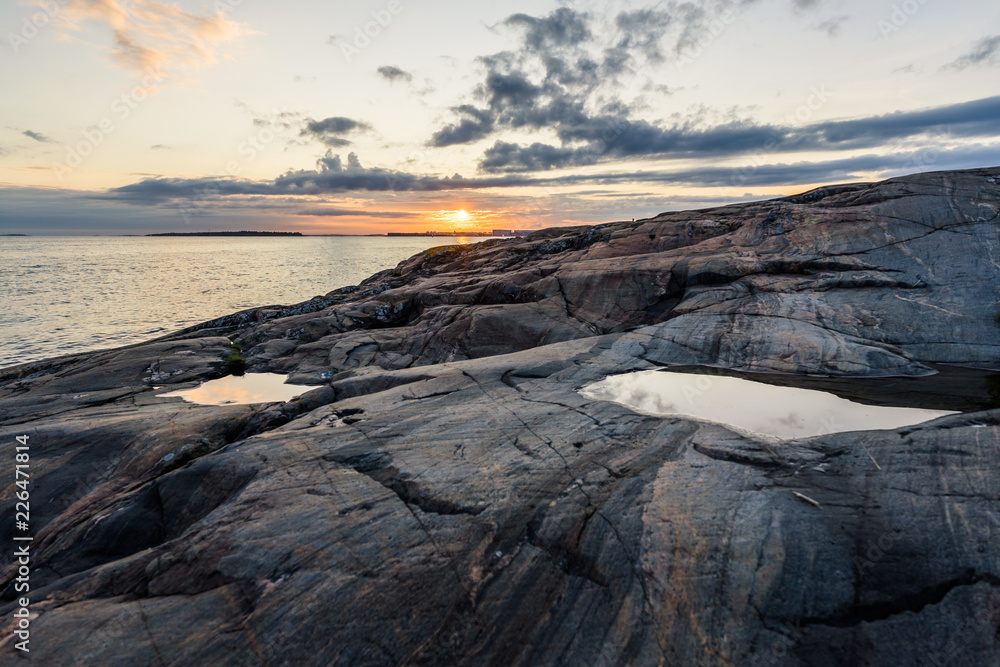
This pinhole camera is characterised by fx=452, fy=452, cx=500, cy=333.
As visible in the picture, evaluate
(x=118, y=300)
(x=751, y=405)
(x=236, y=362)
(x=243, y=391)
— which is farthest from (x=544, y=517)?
(x=118, y=300)

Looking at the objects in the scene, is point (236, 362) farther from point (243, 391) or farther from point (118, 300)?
point (118, 300)

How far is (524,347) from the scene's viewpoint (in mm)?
21953

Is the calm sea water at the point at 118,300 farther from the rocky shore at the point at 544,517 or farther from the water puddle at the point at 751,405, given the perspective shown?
the water puddle at the point at 751,405

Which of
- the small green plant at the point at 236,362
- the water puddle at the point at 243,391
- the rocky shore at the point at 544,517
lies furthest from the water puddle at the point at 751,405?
the small green plant at the point at 236,362

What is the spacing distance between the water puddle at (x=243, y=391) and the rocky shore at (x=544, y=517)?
3.13 m

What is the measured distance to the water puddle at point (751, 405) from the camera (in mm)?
10305

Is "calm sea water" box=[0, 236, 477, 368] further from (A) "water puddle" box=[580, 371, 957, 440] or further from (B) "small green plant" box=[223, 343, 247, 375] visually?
(A) "water puddle" box=[580, 371, 957, 440]

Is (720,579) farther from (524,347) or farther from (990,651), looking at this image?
(524,347)

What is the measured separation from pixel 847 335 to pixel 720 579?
13726 mm

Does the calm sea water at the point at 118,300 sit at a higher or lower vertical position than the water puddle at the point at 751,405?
lower

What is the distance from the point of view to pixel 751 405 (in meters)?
11.8

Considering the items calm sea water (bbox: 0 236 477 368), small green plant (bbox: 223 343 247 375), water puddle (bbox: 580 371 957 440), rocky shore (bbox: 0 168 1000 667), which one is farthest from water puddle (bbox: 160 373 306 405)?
calm sea water (bbox: 0 236 477 368)

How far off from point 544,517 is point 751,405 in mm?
7391

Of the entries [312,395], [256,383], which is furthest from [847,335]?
[256,383]
